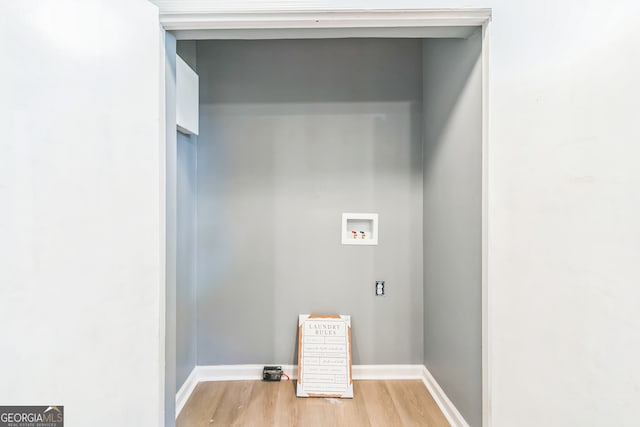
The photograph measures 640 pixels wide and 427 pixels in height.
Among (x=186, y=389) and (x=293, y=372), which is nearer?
(x=186, y=389)

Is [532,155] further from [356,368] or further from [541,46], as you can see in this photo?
[356,368]

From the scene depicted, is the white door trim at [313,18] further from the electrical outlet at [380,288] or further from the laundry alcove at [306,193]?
the electrical outlet at [380,288]

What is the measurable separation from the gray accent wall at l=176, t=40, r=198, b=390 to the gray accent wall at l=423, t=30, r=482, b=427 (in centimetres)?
157

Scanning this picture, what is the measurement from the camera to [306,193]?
2227mm

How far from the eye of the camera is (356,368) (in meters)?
2.21

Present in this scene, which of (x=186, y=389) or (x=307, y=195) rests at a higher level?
(x=307, y=195)

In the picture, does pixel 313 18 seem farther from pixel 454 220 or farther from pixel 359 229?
pixel 359 229

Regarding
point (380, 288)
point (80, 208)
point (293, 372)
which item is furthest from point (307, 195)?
point (80, 208)

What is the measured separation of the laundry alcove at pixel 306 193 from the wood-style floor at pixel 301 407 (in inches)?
6.9

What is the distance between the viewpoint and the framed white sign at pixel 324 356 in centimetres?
201

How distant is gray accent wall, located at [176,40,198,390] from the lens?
1.91 meters

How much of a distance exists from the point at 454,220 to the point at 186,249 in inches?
63.8

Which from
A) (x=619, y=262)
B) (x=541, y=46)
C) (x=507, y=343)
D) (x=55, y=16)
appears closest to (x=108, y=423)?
(x=55, y=16)

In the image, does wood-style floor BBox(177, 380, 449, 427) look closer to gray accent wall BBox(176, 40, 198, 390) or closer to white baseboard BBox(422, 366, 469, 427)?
white baseboard BBox(422, 366, 469, 427)
